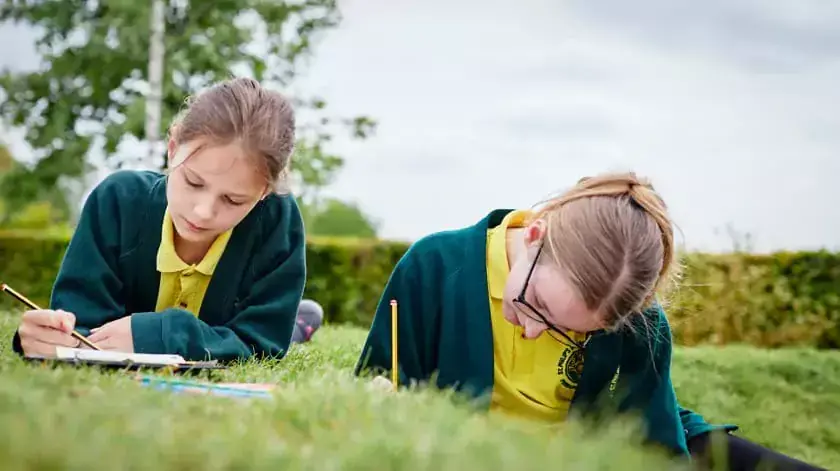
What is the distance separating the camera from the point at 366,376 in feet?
10.00

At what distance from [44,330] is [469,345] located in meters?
1.46

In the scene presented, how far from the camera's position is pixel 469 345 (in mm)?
3121

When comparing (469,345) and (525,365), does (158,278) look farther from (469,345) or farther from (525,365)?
(525,365)

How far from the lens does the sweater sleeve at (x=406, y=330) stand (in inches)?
124

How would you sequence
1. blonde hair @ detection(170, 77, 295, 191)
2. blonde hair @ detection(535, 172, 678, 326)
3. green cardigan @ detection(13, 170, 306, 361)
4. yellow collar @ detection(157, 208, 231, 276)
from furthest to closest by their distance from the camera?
1. yellow collar @ detection(157, 208, 231, 276)
2. green cardigan @ detection(13, 170, 306, 361)
3. blonde hair @ detection(170, 77, 295, 191)
4. blonde hair @ detection(535, 172, 678, 326)

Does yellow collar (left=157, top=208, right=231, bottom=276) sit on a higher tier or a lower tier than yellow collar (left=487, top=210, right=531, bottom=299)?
lower

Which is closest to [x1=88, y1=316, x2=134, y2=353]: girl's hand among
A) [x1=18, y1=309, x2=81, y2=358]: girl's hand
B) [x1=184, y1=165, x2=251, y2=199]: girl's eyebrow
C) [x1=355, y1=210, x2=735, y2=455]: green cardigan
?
[x1=18, y1=309, x2=81, y2=358]: girl's hand

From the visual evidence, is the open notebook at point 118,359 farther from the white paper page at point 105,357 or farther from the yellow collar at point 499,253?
the yellow collar at point 499,253

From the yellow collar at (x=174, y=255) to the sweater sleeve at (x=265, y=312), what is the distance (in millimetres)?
182

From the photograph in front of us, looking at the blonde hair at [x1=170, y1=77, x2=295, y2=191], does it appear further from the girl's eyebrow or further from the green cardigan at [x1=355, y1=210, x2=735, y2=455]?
the green cardigan at [x1=355, y1=210, x2=735, y2=455]

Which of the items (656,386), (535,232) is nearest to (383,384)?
(535,232)

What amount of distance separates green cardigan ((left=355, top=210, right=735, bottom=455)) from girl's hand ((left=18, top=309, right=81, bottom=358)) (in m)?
1.02

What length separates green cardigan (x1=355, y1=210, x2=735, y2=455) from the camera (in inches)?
123

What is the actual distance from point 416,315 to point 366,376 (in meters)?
0.30
